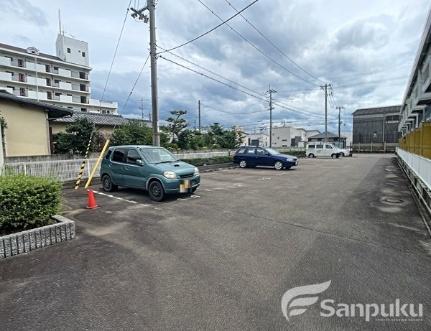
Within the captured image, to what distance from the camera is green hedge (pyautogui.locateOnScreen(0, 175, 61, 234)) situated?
4047 millimetres

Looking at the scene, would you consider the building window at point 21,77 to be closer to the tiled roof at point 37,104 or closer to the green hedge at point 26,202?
the tiled roof at point 37,104

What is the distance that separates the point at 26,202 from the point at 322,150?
110 feet

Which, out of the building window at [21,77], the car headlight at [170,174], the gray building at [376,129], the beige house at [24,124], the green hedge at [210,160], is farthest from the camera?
the gray building at [376,129]

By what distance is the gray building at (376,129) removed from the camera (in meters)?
51.7

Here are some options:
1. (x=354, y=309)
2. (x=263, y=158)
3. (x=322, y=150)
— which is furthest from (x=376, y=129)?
(x=354, y=309)

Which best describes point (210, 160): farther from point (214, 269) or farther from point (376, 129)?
point (376, 129)

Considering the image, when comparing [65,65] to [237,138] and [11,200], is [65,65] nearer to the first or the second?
[237,138]

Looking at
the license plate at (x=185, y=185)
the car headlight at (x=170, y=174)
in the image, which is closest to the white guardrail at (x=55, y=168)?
the car headlight at (x=170, y=174)

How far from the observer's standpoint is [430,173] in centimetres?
601

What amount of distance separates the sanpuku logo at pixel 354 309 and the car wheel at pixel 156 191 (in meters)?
5.21

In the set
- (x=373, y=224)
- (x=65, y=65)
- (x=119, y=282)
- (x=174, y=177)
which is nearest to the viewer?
(x=119, y=282)

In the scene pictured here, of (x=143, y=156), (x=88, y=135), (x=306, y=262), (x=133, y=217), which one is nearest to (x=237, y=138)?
(x=88, y=135)

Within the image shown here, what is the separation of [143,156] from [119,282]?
17.4ft

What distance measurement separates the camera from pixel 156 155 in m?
8.34
